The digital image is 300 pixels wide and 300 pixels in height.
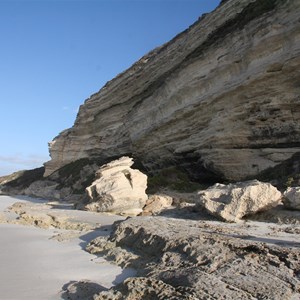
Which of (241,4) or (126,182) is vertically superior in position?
(241,4)

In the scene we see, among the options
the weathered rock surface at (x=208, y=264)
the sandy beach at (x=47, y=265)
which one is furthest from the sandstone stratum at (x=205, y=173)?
the sandy beach at (x=47, y=265)

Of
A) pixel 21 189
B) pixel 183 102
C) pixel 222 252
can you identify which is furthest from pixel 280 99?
pixel 21 189

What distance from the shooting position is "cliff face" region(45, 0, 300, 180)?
48.6 feet

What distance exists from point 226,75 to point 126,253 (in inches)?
472

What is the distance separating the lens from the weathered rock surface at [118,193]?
14516mm

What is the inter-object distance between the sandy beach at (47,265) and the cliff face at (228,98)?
819 centimetres

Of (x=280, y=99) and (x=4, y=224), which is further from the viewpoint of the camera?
(x=280, y=99)

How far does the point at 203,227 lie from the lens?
845cm

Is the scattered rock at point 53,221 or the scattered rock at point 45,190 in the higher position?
the scattered rock at point 45,190

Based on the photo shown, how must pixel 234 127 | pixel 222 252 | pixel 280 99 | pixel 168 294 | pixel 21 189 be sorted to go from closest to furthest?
1. pixel 168 294
2. pixel 222 252
3. pixel 280 99
4. pixel 234 127
5. pixel 21 189

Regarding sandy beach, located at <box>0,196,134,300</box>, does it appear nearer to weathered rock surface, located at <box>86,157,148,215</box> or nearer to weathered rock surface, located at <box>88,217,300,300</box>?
weathered rock surface, located at <box>88,217,300,300</box>

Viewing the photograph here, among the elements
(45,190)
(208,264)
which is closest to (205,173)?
(208,264)

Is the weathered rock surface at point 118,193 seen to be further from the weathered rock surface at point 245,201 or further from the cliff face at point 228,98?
the weathered rock surface at point 245,201

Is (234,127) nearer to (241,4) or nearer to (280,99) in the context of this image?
(280,99)
